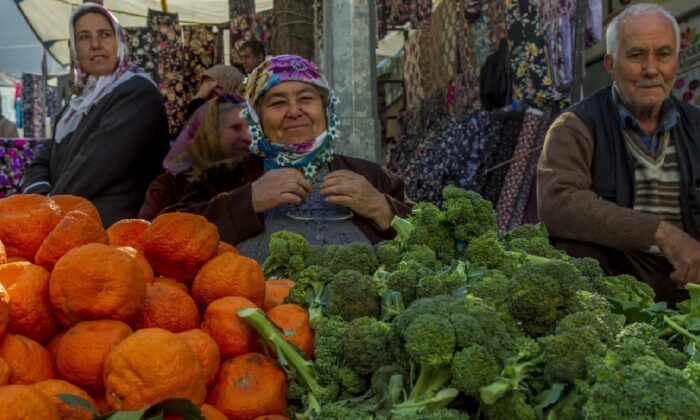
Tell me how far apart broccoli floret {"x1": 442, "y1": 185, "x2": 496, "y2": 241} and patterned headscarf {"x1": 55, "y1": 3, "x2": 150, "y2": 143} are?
2622mm

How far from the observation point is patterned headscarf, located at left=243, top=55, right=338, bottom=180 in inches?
118

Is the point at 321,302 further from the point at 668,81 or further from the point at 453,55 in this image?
the point at 453,55

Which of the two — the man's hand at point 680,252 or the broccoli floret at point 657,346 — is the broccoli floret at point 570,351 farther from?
the man's hand at point 680,252

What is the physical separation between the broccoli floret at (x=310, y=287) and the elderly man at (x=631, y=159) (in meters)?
1.60

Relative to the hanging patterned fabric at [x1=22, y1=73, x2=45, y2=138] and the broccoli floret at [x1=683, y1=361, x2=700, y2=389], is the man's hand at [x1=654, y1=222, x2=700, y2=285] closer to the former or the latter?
the broccoli floret at [x1=683, y1=361, x2=700, y2=389]

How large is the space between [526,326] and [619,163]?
6.36 feet

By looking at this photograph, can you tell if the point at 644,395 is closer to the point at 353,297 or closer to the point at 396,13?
the point at 353,297

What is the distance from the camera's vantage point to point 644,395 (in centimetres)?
93

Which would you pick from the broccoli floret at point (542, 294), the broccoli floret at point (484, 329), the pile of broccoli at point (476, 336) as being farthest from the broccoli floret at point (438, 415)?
the broccoli floret at point (542, 294)

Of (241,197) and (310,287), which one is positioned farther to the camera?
(241,197)

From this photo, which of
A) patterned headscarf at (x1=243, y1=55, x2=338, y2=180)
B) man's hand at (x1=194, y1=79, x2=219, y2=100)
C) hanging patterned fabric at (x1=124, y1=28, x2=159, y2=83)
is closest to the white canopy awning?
hanging patterned fabric at (x1=124, y1=28, x2=159, y2=83)

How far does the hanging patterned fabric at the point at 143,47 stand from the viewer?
652 centimetres

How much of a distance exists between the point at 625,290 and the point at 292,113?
70.3 inches

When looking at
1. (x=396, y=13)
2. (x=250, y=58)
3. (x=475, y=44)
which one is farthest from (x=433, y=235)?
(x=396, y=13)
